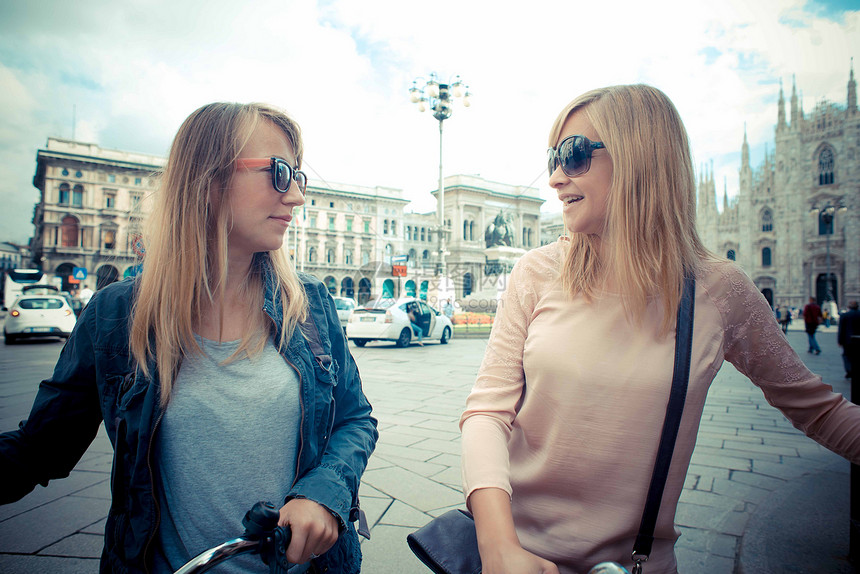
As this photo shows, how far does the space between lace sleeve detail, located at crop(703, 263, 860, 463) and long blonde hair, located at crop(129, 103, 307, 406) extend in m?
1.05

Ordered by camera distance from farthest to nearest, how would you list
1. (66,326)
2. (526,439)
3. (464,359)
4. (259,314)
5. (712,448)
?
(66,326), (464,359), (712,448), (259,314), (526,439)

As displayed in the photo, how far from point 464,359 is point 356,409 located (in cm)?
946

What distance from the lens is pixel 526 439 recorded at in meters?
1.08

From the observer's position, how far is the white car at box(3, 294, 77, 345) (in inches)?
493

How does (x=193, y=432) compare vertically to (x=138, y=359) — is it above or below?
below

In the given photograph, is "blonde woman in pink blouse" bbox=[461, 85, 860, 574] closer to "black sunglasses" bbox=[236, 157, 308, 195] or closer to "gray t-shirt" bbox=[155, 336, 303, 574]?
"gray t-shirt" bbox=[155, 336, 303, 574]

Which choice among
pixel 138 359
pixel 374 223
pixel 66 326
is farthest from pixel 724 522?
pixel 374 223

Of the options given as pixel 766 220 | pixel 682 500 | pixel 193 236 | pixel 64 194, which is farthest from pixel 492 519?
pixel 766 220

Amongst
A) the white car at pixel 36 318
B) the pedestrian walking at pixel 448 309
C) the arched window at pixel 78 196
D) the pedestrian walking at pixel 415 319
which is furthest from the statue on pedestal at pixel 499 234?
the arched window at pixel 78 196

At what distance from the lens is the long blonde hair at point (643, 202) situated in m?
1.07

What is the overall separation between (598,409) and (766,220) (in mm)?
60648

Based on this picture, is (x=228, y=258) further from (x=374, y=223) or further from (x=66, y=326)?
(x=374, y=223)

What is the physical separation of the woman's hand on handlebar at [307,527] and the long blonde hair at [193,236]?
0.40 meters

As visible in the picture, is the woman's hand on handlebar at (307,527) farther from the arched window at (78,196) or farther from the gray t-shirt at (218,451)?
the arched window at (78,196)
